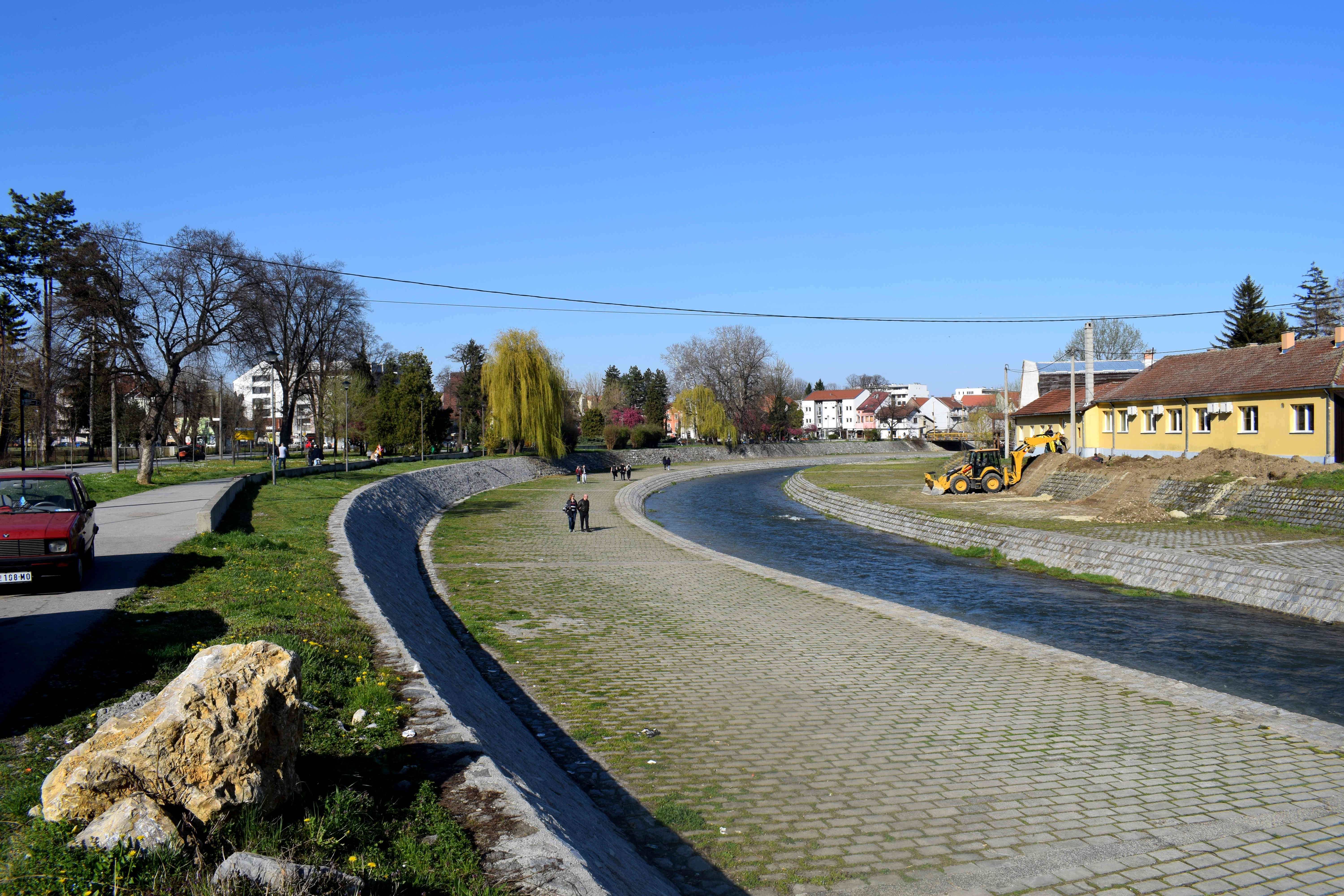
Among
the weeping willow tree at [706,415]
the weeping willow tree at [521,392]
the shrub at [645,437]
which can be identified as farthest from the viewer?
the weeping willow tree at [706,415]

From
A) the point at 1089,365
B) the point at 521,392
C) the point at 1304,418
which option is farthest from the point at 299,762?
the point at 521,392

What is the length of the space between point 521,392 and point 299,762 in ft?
173

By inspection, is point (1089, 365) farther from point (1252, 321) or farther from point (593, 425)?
point (593, 425)

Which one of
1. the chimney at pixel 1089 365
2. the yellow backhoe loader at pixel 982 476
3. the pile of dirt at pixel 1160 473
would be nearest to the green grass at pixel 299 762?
the pile of dirt at pixel 1160 473

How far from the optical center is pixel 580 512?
28188 mm

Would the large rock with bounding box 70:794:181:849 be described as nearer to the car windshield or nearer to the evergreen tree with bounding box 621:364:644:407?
the car windshield

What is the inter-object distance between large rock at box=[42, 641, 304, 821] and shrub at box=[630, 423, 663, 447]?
253ft

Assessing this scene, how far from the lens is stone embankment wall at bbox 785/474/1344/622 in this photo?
49.4ft

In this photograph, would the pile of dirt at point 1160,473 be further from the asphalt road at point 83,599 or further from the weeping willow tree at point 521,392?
the weeping willow tree at point 521,392

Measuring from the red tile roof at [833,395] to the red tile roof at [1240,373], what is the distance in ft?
450

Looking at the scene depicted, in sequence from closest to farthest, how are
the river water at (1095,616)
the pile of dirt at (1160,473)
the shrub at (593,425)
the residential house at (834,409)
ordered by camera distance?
the river water at (1095,616) < the pile of dirt at (1160,473) < the shrub at (593,425) < the residential house at (834,409)

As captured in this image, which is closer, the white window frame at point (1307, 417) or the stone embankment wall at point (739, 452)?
the white window frame at point (1307, 417)

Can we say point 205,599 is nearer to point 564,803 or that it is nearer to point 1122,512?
point 564,803

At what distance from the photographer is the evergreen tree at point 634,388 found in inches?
5143
